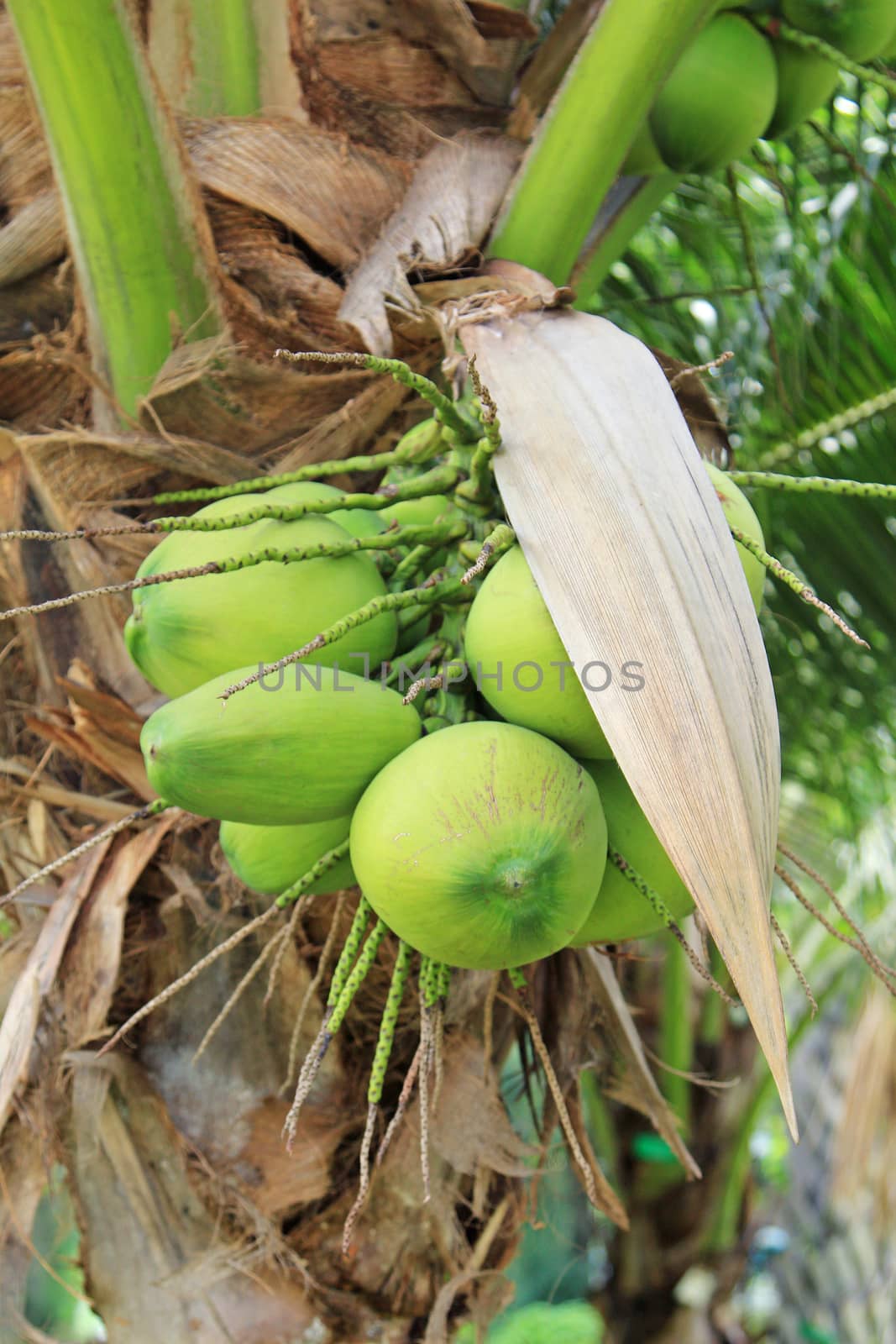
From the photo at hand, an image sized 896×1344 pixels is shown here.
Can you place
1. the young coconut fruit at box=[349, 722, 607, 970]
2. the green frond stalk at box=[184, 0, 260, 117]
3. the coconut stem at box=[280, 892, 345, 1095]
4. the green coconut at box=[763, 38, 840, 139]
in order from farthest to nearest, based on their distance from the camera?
1. the green coconut at box=[763, 38, 840, 139]
2. the green frond stalk at box=[184, 0, 260, 117]
3. the coconut stem at box=[280, 892, 345, 1095]
4. the young coconut fruit at box=[349, 722, 607, 970]

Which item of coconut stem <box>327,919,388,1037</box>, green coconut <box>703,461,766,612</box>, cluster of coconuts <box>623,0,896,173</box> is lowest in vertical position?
coconut stem <box>327,919,388,1037</box>

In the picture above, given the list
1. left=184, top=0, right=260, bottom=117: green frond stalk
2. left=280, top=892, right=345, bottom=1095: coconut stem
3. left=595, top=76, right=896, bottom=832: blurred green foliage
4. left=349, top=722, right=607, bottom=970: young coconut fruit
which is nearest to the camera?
left=349, top=722, right=607, bottom=970: young coconut fruit

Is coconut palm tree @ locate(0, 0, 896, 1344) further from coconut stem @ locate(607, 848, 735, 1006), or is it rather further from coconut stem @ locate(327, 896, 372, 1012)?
coconut stem @ locate(607, 848, 735, 1006)

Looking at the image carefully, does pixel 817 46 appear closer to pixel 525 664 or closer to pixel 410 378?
pixel 410 378

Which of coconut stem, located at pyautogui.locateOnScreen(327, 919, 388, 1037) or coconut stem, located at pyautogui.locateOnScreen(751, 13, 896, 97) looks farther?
coconut stem, located at pyautogui.locateOnScreen(751, 13, 896, 97)

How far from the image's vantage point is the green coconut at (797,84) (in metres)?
1.34

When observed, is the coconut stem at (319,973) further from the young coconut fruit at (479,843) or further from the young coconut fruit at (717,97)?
the young coconut fruit at (717,97)

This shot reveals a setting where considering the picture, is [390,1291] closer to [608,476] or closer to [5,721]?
[5,721]

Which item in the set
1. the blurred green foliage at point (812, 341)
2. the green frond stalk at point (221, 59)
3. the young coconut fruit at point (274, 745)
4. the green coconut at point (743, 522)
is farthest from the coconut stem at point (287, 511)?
the blurred green foliage at point (812, 341)

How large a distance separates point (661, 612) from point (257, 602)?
0.99 feet

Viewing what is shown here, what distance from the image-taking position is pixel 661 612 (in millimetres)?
764

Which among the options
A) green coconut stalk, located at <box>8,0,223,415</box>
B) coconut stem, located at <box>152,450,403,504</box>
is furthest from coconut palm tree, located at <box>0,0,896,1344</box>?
coconut stem, located at <box>152,450,403,504</box>

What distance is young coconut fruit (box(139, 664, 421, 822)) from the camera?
743 millimetres

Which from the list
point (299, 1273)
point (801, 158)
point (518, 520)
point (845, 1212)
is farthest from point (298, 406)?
point (845, 1212)
